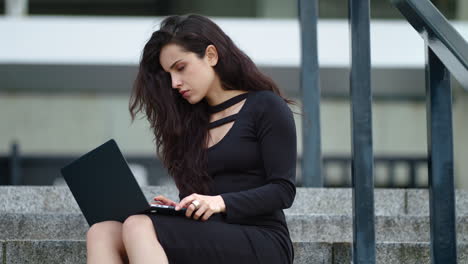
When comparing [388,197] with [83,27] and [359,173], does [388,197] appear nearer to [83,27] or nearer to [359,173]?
[359,173]

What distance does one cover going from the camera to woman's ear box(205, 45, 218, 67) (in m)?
2.82

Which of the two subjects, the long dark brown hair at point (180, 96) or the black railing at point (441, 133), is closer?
the black railing at point (441, 133)

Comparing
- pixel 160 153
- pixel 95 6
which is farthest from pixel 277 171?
pixel 95 6

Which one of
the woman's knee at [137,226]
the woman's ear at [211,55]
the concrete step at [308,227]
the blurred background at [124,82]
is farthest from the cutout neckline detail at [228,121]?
the blurred background at [124,82]

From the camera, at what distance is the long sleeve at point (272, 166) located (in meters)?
2.57

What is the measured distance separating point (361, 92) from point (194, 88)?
514 millimetres

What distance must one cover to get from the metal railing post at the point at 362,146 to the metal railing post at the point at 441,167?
0.94 ft

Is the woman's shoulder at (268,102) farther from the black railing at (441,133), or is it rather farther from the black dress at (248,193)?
the black railing at (441,133)

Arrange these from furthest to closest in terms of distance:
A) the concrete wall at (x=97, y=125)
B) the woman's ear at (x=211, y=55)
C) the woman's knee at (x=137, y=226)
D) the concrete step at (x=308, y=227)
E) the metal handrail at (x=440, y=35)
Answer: the concrete wall at (x=97, y=125)
the concrete step at (x=308, y=227)
the woman's ear at (x=211, y=55)
the woman's knee at (x=137, y=226)
the metal handrail at (x=440, y=35)

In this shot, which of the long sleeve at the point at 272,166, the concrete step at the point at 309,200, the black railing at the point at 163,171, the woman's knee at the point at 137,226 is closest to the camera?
the woman's knee at the point at 137,226

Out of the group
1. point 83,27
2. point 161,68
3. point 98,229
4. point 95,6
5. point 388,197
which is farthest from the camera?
point 95,6

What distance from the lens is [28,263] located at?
307 cm

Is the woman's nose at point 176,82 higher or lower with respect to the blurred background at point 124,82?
higher

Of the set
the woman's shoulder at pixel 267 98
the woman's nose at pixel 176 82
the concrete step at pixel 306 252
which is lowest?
the concrete step at pixel 306 252
